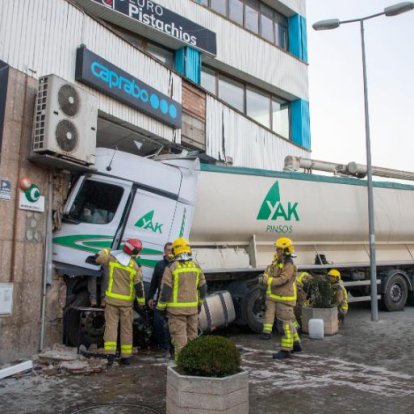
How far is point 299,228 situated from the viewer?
10234 millimetres

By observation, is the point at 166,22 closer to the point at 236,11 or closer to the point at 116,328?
the point at 236,11

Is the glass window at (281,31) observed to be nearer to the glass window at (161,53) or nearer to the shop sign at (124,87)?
the glass window at (161,53)

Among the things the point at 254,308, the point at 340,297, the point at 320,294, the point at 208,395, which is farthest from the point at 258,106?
the point at 208,395

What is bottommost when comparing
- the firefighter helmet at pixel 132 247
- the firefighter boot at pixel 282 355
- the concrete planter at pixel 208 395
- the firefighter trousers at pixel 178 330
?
the firefighter boot at pixel 282 355

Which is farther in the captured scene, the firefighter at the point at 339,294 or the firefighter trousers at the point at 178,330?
the firefighter at the point at 339,294

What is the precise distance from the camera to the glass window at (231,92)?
15745mm

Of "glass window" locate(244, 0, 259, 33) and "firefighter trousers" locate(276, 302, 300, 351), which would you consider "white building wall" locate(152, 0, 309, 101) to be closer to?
"glass window" locate(244, 0, 259, 33)

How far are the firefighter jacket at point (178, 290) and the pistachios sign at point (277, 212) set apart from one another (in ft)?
11.8

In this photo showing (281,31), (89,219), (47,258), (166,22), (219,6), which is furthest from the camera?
(281,31)

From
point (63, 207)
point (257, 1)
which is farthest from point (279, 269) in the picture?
point (257, 1)

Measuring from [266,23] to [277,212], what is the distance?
10788mm

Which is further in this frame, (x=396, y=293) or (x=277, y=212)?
(x=396, y=293)

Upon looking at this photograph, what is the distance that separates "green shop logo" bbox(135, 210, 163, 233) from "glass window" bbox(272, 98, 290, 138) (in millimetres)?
11321

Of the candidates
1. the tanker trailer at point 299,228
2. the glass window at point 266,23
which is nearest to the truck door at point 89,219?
the tanker trailer at point 299,228
